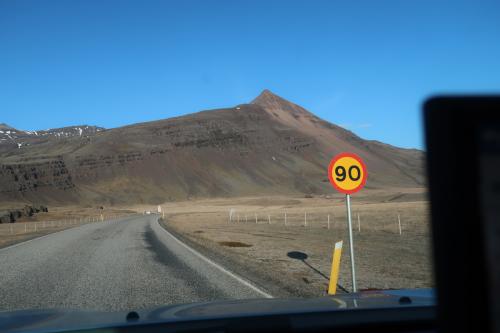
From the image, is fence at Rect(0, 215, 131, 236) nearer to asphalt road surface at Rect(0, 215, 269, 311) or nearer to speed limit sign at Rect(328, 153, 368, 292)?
asphalt road surface at Rect(0, 215, 269, 311)

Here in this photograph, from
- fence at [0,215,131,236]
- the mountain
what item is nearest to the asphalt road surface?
fence at [0,215,131,236]

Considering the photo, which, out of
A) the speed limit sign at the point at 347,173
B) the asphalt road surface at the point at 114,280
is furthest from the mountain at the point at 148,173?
the speed limit sign at the point at 347,173

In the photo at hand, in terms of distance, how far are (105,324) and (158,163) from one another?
569 feet

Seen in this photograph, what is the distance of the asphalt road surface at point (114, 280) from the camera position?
30.8ft

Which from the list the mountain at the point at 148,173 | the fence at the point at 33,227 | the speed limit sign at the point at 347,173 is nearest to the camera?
the speed limit sign at the point at 347,173

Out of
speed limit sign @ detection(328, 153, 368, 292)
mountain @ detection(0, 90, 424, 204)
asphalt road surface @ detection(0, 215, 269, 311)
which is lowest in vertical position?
asphalt road surface @ detection(0, 215, 269, 311)

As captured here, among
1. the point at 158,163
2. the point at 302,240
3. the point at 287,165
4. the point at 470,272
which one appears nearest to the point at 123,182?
the point at 158,163

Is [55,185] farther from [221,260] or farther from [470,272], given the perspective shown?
[470,272]

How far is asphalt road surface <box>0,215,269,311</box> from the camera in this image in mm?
9383

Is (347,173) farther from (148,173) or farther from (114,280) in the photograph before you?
(148,173)

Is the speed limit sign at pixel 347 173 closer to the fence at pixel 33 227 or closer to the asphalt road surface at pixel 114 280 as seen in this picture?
the asphalt road surface at pixel 114 280

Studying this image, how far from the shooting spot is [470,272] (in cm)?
117

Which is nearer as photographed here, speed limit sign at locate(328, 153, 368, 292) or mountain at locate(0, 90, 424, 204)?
speed limit sign at locate(328, 153, 368, 292)

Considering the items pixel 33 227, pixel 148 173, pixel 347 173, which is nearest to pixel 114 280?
pixel 347 173
